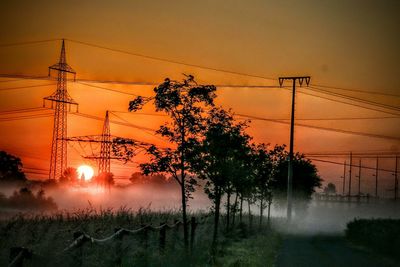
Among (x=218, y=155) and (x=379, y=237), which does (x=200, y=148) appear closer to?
(x=218, y=155)

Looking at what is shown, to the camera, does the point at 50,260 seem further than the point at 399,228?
No

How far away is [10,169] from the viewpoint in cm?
10862

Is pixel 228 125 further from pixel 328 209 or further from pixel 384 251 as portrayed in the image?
pixel 328 209

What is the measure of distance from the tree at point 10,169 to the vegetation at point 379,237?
287 ft

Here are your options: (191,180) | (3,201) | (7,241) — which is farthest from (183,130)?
(3,201)

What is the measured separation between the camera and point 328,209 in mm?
130000

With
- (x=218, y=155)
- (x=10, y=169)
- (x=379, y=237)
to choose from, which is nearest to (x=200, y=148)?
(x=218, y=155)

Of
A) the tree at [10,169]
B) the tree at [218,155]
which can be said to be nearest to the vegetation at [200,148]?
the tree at [218,155]

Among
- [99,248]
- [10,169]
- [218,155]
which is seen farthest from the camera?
[10,169]

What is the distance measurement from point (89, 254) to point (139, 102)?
6.56 meters

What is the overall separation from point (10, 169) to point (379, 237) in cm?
9565

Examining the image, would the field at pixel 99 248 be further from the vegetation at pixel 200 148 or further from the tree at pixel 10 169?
the tree at pixel 10 169

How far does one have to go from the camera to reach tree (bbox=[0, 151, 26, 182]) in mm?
106750

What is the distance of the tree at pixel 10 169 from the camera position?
107 metres
